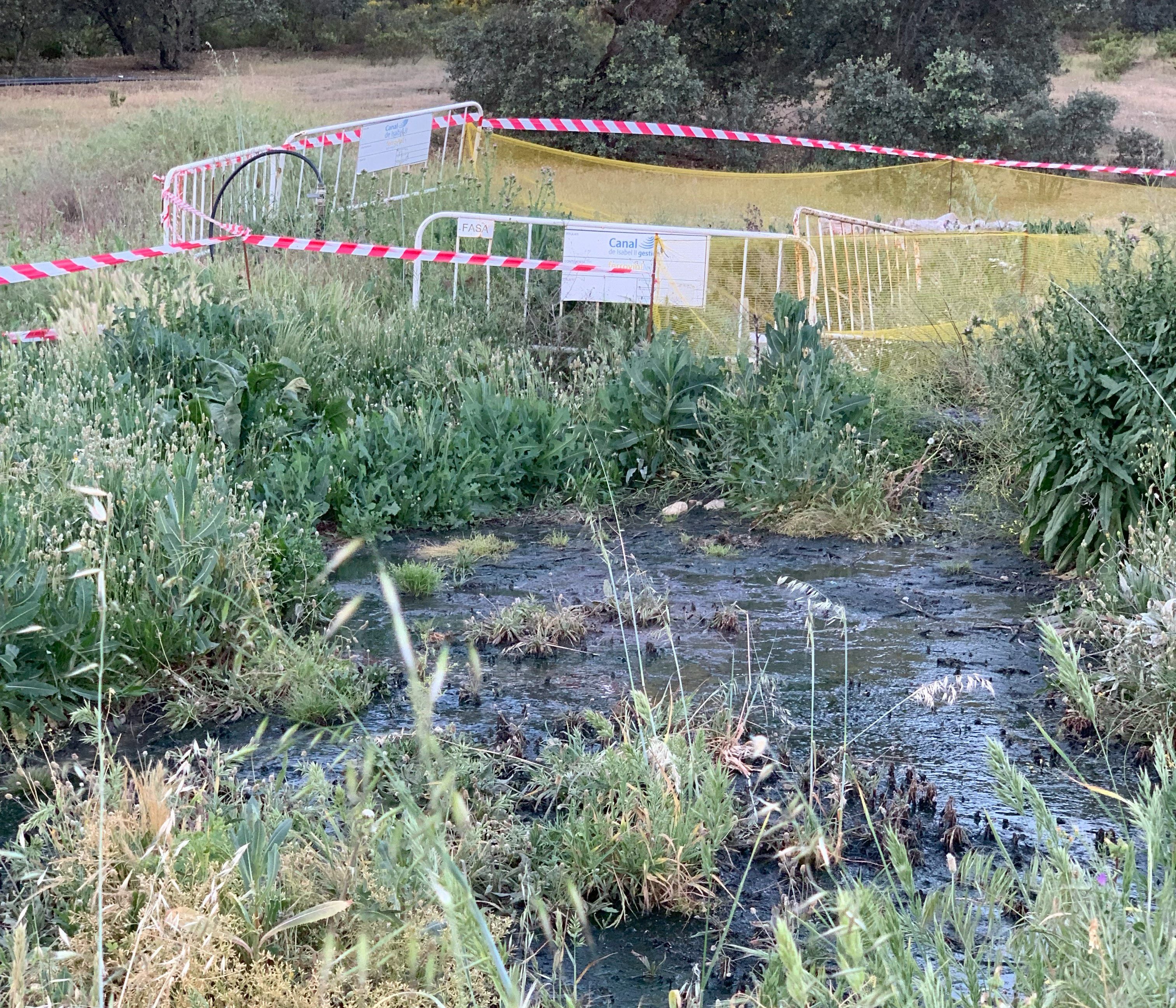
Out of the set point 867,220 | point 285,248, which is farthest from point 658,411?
point 867,220

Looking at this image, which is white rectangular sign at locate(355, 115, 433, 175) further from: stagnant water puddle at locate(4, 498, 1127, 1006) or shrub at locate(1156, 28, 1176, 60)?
shrub at locate(1156, 28, 1176, 60)

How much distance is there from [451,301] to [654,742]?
729cm

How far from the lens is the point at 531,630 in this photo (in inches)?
205

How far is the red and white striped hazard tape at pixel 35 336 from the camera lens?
8211 millimetres

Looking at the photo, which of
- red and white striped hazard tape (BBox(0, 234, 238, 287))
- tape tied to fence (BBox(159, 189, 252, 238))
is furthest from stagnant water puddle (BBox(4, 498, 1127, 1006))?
tape tied to fence (BBox(159, 189, 252, 238))

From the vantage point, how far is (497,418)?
24.6 feet

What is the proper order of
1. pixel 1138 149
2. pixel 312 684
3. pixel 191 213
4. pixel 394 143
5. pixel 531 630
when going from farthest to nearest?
pixel 1138 149, pixel 394 143, pixel 191 213, pixel 531 630, pixel 312 684

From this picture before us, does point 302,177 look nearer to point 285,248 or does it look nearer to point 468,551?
point 285,248

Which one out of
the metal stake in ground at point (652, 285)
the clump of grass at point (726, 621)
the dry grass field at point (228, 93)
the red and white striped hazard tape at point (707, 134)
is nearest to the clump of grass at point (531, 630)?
the clump of grass at point (726, 621)

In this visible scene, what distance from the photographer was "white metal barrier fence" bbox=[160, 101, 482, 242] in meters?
12.3

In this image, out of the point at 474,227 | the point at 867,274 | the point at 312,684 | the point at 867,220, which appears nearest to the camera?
the point at 312,684

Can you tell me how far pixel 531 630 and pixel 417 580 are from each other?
2.94ft

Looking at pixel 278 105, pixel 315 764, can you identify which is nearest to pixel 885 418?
pixel 315 764

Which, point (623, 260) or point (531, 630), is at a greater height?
point (623, 260)
